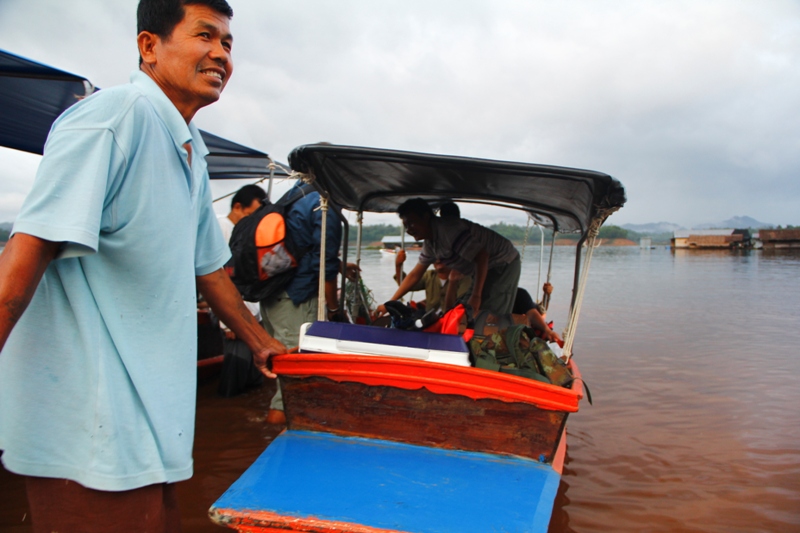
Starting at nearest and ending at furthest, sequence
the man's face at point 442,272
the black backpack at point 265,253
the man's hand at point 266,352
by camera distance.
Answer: the man's hand at point 266,352 < the black backpack at point 265,253 < the man's face at point 442,272

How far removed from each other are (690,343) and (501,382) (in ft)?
29.8

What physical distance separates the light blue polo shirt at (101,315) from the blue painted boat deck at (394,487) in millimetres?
1095

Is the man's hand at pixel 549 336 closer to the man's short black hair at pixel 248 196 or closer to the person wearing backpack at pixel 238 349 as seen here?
the person wearing backpack at pixel 238 349

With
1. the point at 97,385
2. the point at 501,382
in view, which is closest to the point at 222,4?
the point at 97,385

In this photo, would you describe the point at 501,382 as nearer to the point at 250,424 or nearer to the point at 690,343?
the point at 250,424

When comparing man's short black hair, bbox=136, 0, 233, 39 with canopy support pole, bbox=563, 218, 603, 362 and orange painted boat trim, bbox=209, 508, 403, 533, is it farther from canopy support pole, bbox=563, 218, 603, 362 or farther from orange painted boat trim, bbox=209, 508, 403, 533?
canopy support pole, bbox=563, 218, 603, 362

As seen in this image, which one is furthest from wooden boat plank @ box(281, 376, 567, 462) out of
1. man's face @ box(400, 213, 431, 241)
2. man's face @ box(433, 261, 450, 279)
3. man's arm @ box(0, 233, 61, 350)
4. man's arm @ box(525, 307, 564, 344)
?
man's face @ box(433, 261, 450, 279)

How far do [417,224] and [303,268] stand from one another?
113cm

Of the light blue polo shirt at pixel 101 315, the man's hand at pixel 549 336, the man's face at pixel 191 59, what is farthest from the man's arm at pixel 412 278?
the light blue polo shirt at pixel 101 315

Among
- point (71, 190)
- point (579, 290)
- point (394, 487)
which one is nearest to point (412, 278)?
point (579, 290)

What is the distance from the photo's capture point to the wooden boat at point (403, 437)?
217 cm

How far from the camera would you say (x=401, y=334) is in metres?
3.12

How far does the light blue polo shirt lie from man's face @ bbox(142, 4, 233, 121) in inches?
5.2

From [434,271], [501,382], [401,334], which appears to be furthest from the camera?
[434,271]
